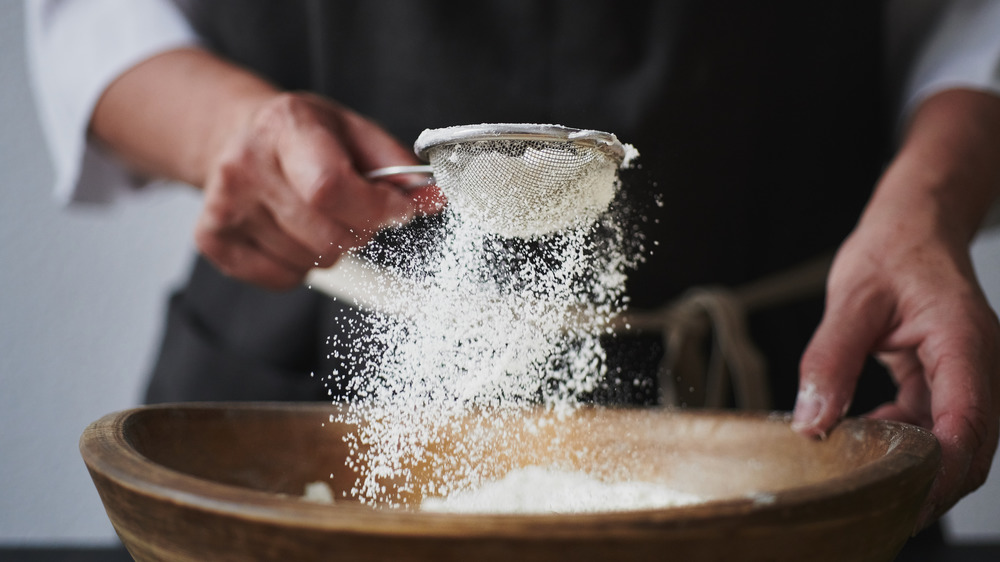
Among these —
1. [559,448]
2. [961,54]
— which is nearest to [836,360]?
[559,448]

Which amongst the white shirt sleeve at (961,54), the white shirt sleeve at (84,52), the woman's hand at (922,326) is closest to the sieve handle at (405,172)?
the woman's hand at (922,326)

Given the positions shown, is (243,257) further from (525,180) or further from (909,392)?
(909,392)

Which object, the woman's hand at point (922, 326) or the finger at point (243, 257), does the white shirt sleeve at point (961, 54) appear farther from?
the finger at point (243, 257)

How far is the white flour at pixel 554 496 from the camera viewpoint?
0.37 metres

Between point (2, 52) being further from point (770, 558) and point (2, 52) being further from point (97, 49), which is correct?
point (770, 558)

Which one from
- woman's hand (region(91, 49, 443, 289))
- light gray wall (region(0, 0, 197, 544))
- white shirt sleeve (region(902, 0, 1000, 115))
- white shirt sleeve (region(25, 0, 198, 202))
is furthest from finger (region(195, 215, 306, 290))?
light gray wall (region(0, 0, 197, 544))

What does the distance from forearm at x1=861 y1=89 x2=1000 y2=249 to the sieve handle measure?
0.25 m

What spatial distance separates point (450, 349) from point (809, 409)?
0.59 ft

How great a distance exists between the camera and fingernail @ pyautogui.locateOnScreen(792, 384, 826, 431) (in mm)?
386

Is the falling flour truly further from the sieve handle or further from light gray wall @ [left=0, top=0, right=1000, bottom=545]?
light gray wall @ [left=0, top=0, right=1000, bottom=545]

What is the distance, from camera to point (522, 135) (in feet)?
1.15

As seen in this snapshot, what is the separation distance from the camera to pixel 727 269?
2.20 feet

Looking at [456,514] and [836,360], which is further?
[836,360]

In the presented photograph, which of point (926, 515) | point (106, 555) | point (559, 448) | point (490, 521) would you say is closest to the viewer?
point (490, 521)
